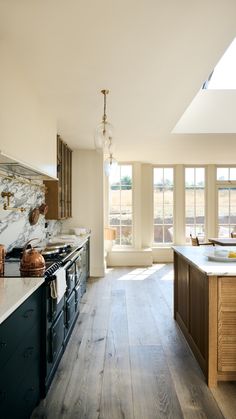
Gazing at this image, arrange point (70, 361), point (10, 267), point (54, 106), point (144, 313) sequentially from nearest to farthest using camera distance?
point (10, 267) < point (70, 361) < point (54, 106) < point (144, 313)

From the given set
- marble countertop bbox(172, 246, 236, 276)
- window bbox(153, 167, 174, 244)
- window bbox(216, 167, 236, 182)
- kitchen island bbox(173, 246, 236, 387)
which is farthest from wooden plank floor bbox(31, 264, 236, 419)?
window bbox(216, 167, 236, 182)

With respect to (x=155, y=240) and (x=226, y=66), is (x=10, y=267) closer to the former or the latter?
(x=226, y=66)

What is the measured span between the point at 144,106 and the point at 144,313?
2.59m

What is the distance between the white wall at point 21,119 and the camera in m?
1.97

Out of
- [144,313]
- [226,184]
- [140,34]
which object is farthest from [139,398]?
[226,184]

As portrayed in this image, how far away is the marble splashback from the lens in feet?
9.38

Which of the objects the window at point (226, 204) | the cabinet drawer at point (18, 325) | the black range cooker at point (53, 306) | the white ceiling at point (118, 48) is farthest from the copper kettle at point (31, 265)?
the window at point (226, 204)

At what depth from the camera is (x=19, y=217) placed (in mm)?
3275

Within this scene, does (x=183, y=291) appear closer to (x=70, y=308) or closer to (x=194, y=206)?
(x=70, y=308)

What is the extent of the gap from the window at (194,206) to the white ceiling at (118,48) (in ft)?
13.9

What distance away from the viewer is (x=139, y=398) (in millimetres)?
2143

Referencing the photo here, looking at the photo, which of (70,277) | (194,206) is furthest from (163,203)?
(70,277)

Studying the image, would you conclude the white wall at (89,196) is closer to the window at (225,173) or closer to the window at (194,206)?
the window at (194,206)

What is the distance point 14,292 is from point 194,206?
657 centimetres
